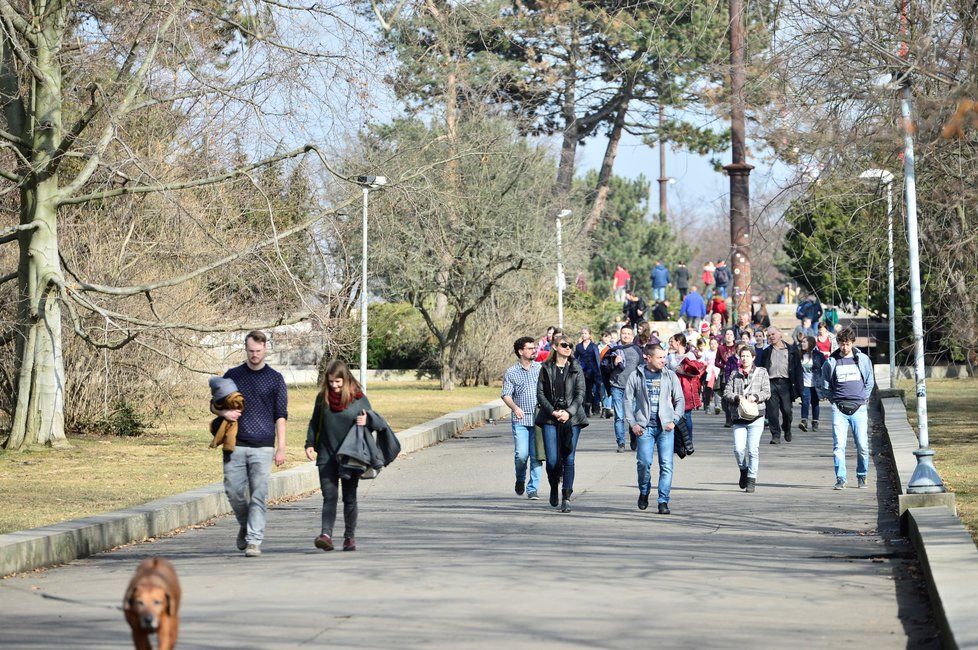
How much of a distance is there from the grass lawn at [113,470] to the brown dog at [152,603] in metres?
6.75

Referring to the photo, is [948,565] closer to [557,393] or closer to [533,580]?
[533,580]

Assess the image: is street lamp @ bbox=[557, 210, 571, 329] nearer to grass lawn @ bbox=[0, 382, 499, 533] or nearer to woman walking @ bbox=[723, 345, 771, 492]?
grass lawn @ bbox=[0, 382, 499, 533]

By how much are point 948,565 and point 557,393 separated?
20.8 ft

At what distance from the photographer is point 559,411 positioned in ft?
49.1

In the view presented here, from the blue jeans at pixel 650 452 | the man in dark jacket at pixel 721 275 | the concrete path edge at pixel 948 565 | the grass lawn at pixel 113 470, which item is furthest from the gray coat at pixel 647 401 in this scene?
the man in dark jacket at pixel 721 275

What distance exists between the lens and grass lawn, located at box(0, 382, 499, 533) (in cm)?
1416

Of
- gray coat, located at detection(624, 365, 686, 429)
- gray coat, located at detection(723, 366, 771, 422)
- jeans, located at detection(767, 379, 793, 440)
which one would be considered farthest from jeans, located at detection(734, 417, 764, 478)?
jeans, located at detection(767, 379, 793, 440)

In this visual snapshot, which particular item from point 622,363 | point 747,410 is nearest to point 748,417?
point 747,410

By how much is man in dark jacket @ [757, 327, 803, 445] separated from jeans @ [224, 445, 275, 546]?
1284 cm

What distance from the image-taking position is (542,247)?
3912 centimetres

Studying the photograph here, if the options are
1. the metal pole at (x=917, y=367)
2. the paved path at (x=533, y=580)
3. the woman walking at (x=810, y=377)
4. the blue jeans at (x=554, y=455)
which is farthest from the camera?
the woman walking at (x=810, y=377)

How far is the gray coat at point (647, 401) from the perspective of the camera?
48.0ft

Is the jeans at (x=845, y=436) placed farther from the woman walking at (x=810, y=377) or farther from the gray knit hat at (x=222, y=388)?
the gray knit hat at (x=222, y=388)

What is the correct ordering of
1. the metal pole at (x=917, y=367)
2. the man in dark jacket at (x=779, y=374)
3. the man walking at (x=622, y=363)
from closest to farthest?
1. the metal pole at (x=917, y=367)
2. the man in dark jacket at (x=779, y=374)
3. the man walking at (x=622, y=363)
